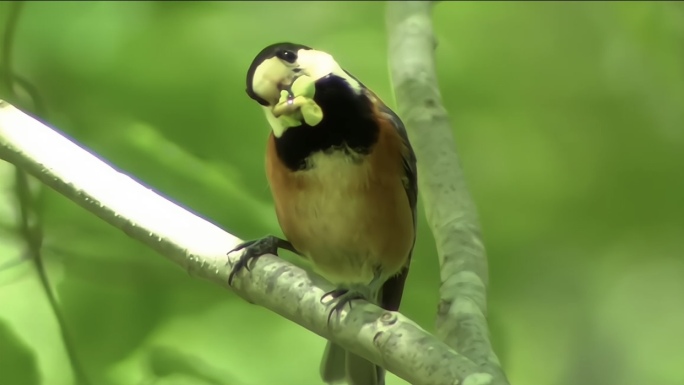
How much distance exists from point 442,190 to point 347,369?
0.83ft

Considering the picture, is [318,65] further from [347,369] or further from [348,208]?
[347,369]

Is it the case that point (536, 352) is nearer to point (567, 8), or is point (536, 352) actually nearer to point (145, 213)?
point (145, 213)

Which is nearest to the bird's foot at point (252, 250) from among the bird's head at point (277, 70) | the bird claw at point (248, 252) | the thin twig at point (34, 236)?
the bird claw at point (248, 252)

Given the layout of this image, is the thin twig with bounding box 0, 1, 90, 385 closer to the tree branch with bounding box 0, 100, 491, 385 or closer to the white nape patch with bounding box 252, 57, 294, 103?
the tree branch with bounding box 0, 100, 491, 385

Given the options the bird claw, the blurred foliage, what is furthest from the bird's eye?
the blurred foliage

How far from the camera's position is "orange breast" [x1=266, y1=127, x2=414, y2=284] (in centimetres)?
65

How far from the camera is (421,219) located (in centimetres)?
105

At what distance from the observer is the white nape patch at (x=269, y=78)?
59 centimetres

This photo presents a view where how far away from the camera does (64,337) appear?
89 centimetres

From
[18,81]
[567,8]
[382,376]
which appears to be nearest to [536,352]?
[382,376]

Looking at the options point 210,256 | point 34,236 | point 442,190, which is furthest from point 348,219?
point 34,236

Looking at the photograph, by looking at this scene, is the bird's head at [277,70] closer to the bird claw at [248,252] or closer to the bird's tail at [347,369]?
the bird claw at [248,252]

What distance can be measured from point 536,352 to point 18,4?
100 cm

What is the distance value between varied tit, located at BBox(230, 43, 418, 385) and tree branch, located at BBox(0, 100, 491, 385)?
0.8 inches
